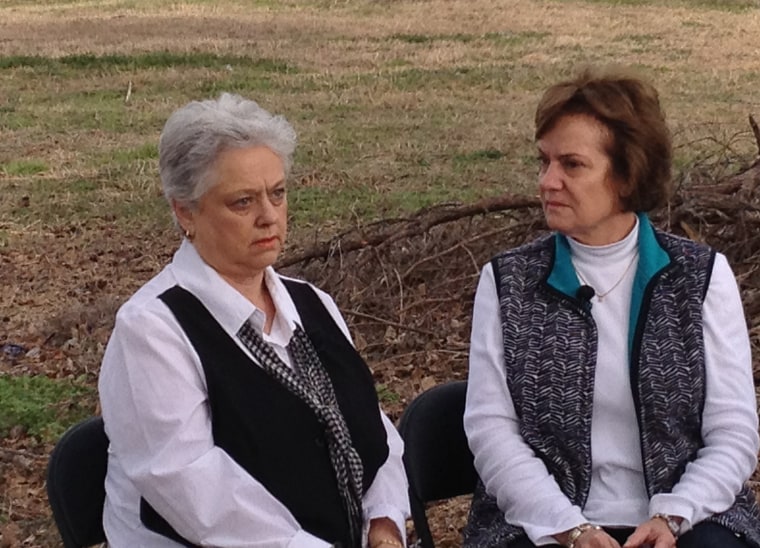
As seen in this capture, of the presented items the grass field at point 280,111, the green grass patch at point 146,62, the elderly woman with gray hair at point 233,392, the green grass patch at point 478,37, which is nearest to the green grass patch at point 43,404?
the grass field at point 280,111

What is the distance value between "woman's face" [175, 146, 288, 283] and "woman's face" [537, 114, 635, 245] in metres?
0.74

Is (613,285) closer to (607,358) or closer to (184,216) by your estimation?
(607,358)

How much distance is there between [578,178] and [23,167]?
31.6ft

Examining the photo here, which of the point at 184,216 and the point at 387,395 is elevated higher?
the point at 184,216

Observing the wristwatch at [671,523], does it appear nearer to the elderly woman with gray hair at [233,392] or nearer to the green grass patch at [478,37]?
the elderly woman with gray hair at [233,392]

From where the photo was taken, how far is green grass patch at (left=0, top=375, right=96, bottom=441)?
5875 millimetres

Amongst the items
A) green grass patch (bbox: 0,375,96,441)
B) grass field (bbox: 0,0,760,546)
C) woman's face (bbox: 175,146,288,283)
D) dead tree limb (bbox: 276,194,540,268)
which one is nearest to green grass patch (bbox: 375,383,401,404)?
grass field (bbox: 0,0,760,546)

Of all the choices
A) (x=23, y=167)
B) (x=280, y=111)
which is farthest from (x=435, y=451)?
(x=280, y=111)

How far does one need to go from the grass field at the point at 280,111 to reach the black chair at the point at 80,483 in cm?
168

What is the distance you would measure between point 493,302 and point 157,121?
1187 centimetres

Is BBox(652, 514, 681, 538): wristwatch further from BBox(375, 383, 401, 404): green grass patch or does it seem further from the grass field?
BBox(375, 383, 401, 404): green grass patch

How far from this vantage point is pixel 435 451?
11.3 ft

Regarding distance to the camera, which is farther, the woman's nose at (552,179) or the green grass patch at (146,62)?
the green grass patch at (146,62)

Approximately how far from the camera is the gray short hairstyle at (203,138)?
2973 millimetres
